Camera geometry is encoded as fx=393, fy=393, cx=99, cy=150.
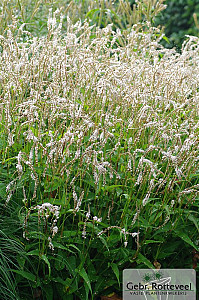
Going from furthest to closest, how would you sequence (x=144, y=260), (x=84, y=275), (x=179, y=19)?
(x=179, y=19) < (x=144, y=260) < (x=84, y=275)

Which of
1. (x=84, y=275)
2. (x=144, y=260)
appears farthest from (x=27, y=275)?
(x=144, y=260)

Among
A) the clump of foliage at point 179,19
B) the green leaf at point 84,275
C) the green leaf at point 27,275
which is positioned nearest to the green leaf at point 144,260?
the green leaf at point 84,275

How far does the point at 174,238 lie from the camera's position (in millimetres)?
2729

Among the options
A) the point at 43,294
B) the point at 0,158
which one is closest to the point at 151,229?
the point at 43,294

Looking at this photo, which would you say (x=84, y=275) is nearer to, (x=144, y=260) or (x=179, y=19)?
(x=144, y=260)

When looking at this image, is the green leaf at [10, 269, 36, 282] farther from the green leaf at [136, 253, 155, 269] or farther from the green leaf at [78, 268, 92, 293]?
the green leaf at [136, 253, 155, 269]

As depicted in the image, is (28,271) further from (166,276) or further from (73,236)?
(166,276)

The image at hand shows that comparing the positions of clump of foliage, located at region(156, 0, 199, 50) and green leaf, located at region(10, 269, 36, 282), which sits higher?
clump of foliage, located at region(156, 0, 199, 50)

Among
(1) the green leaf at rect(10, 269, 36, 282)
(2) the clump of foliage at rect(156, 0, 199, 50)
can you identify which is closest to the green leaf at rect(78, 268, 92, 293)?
(1) the green leaf at rect(10, 269, 36, 282)

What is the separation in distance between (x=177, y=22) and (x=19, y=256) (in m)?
9.30

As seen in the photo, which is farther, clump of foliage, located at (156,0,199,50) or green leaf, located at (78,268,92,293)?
clump of foliage, located at (156,0,199,50)

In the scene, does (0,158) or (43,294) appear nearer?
(43,294)

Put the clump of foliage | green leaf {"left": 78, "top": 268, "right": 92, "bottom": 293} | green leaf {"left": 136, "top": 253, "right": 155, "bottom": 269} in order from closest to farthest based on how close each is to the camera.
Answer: green leaf {"left": 78, "top": 268, "right": 92, "bottom": 293}
green leaf {"left": 136, "top": 253, "right": 155, "bottom": 269}
the clump of foliage

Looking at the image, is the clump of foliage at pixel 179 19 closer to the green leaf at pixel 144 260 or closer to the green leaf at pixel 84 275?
the green leaf at pixel 144 260
